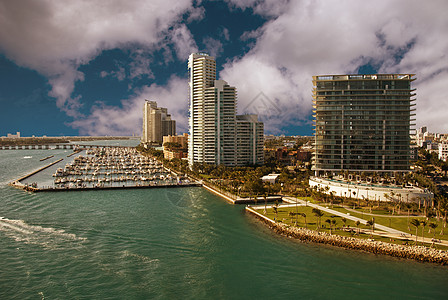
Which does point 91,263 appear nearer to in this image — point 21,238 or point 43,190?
point 21,238

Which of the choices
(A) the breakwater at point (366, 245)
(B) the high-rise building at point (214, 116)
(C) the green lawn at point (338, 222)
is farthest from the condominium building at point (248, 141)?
(A) the breakwater at point (366, 245)

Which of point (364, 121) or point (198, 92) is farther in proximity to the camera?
point (198, 92)

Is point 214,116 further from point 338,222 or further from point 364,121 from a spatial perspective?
point 338,222

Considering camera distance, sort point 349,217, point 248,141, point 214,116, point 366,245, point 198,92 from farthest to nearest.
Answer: point 198,92, point 248,141, point 214,116, point 349,217, point 366,245

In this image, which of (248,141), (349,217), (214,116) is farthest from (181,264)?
(248,141)

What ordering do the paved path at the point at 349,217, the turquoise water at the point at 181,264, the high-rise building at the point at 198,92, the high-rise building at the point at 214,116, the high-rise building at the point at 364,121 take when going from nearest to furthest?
the turquoise water at the point at 181,264, the paved path at the point at 349,217, the high-rise building at the point at 364,121, the high-rise building at the point at 214,116, the high-rise building at the point at 198,92

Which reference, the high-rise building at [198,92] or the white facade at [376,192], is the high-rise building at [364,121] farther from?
the high-rise building at [198,92]
